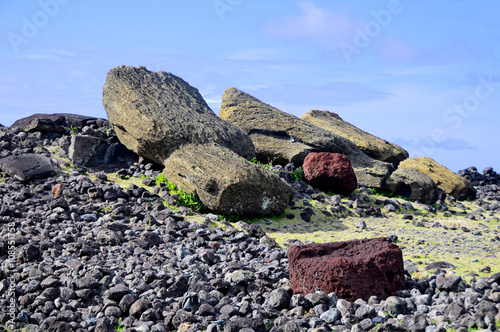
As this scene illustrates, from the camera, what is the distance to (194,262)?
702 centimetres

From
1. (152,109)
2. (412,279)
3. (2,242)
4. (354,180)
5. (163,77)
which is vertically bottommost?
(2,242)

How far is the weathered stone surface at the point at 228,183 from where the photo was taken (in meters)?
9.66

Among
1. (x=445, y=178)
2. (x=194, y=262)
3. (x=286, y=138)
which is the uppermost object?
(x=286, y=138)

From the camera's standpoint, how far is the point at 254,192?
32.3ft

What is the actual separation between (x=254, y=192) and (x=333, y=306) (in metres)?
4.48

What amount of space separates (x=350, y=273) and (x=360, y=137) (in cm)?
1253

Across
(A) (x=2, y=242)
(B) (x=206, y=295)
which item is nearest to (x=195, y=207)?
(A) (x=2, y=242)

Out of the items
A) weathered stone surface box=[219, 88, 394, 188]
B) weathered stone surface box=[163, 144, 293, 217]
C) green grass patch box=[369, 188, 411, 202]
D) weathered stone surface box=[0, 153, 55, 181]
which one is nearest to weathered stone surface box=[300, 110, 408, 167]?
weathered stone surface box=[219, 88, 394, 188]

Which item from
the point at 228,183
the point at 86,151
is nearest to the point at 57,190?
the point at 86,151

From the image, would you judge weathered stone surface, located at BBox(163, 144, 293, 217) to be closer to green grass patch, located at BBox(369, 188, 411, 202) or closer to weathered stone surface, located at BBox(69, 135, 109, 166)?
weathered stone surface, located at BBox(69, 135, 109, 166)

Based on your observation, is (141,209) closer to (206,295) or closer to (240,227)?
(240,227)

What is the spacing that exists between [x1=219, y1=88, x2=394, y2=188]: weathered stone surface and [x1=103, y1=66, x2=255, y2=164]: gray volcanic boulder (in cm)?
191

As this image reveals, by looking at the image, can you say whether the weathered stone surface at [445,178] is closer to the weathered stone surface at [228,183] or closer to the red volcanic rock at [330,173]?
the red volcanic rock at [330,173]

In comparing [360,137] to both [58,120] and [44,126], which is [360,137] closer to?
[58,120]
